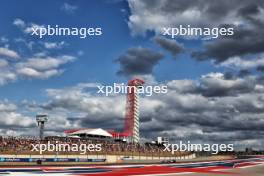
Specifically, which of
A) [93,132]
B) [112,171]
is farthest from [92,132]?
[112,171]

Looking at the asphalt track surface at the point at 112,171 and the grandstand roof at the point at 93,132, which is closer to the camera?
the asphalt track surface at the point at 112,171

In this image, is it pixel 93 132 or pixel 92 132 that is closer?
pixel 92 132

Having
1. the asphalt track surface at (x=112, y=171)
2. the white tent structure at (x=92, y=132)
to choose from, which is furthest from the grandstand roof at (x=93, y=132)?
the asphalt track surface at (x=112, y=171)

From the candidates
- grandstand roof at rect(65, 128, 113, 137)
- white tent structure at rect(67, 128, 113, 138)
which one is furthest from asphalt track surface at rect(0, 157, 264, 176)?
grandstand roof at rect(65, 128, 113, 137)

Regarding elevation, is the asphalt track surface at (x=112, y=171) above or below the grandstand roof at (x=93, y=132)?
below

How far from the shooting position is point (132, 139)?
6093 inches

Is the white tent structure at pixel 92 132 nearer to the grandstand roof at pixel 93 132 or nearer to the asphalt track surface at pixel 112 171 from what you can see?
the grandstand roof at pixel 93 132

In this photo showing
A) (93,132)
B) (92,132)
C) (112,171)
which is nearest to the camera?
(112,171)

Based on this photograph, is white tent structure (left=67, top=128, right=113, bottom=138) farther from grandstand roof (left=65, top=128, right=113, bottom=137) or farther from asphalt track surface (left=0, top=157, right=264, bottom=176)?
asphalt track surface (left=0, top=157, right=264, bottom=176)

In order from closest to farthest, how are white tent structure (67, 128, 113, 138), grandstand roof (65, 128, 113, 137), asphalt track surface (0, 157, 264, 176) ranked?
asphalt track surface (0, 157, 264, 176) → white tent structure (67, 128, 113, 138) → grandstand roof (65, 128, 113, 137)

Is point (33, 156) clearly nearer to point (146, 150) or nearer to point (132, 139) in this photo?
point (146, 150)

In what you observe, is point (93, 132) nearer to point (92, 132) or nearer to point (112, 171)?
point (92, 132)

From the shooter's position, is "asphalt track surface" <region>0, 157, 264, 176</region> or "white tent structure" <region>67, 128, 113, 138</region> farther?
"white tent structure" <region>67, 128, 113, 138</region>

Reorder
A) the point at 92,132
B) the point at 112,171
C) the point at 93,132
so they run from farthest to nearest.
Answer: the point at 93,132
the point at 92,132
the point at 112,171
